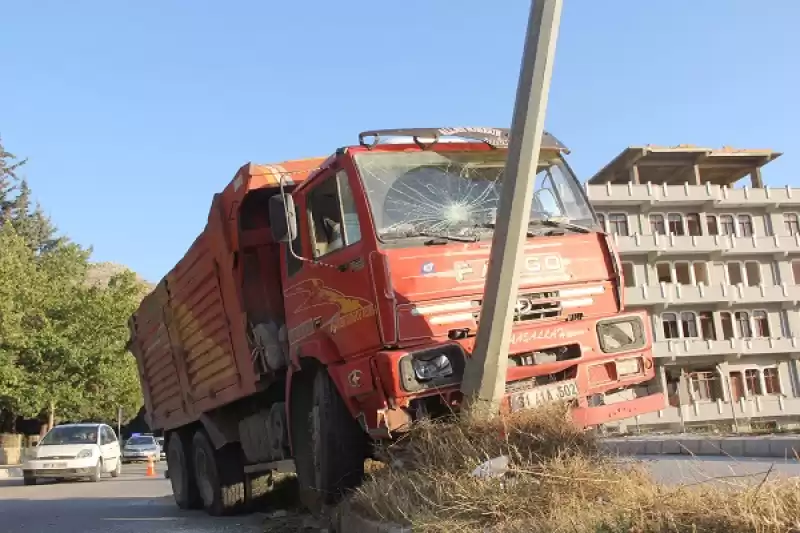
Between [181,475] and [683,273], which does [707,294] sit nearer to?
[683,273]

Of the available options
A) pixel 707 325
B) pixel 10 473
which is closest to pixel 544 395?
pixel 10 473

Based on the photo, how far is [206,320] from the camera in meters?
8.63

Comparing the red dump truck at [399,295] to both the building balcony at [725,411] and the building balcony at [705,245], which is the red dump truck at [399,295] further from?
the building balcony at [705,245]

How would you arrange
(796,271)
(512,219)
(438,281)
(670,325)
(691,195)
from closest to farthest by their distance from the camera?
1. (512,219)
2. (438,281)
3. (670,325)
4. (691,195)
5. (796,271)

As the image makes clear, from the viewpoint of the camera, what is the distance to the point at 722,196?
45.4 metres

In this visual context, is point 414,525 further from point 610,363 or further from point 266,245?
point 266,245

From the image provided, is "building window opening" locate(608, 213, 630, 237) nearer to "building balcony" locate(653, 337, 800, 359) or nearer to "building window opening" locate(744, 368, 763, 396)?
"building balcony" locate(653, 337, 800, 359)

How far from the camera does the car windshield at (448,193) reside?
588 cm

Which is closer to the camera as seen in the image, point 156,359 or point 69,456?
point 156,359

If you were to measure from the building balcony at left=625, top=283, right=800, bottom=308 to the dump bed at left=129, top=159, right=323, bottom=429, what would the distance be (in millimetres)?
34382

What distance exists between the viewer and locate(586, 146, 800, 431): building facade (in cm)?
4328

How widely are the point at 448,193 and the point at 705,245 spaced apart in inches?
1666

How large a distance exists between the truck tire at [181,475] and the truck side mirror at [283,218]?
539cm

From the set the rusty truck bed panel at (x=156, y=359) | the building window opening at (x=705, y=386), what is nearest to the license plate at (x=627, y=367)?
the rusty truck bed panel at (x=156, y=359)
